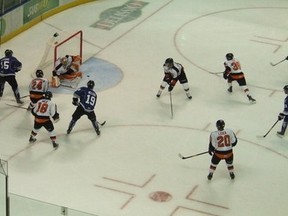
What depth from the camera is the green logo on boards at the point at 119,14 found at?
17.9m

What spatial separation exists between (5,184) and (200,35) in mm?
8986

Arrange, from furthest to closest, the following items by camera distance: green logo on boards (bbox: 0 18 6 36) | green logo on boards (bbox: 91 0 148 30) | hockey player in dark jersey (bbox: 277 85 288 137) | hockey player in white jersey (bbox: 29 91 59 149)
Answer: green logo on boards (bbox: 91 0 148 30) < green logo on boards (bbox: 0 18 6 36) < hockey player in dark jersey (bbox: 277 85 288 137) < hockey player in white jersey (bbox: 29 91 59 149)

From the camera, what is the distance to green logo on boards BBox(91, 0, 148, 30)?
58.6 ft

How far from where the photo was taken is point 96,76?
1562cm

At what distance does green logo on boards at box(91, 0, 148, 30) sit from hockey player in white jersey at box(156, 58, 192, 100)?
3379 millimetres

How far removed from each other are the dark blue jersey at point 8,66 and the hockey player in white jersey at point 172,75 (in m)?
2.23

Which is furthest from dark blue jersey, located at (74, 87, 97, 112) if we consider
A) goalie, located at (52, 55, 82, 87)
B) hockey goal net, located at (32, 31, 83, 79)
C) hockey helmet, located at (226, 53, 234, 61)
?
hockey helmet, located at (226, 53, 234, 61)

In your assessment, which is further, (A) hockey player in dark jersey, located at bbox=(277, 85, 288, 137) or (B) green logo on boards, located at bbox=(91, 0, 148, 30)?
(B) green logo on boards, located at bbox=(91, 0, 148, 30)

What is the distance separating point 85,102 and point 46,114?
2.09 ft

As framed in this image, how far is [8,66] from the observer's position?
14.3 meters

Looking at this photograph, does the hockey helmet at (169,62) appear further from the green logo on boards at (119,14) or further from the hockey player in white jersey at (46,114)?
the green logo on boards at (119,14)

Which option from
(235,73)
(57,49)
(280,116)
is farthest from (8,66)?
(280,116)

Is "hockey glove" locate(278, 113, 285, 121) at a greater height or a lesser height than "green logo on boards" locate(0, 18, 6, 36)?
greater

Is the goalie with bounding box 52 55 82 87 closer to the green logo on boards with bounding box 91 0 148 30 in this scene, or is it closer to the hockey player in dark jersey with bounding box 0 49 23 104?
the hockey player in dark jersey with bounding box 0 49 23 104
